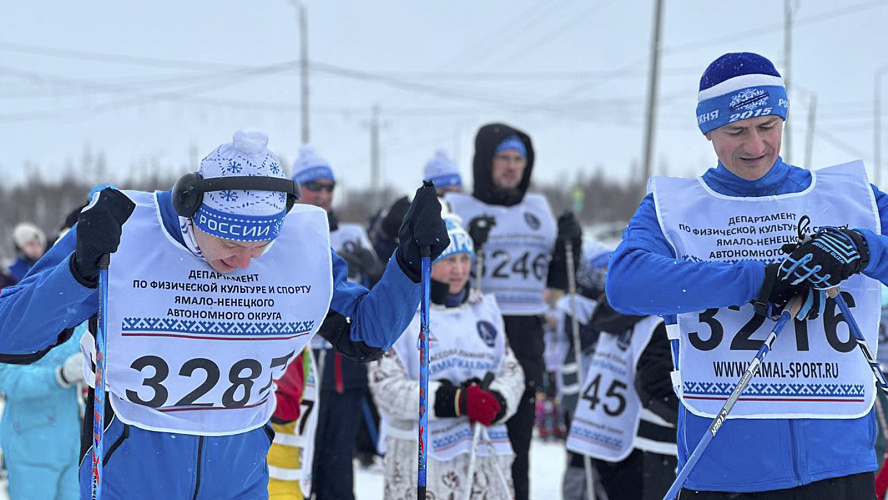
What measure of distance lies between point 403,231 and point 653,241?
30.9 inches

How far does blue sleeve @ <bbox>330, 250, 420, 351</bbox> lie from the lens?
308 centimetres

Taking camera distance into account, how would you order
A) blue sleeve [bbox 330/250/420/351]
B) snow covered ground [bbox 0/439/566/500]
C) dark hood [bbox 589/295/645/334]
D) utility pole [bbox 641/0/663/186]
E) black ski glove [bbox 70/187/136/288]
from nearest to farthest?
1. black ski glove [bbox 70/187/136/288]
2. blue sleeve [bbox 330/250/420/351]
3. dark hood [bbox 589/295/645/334]
4. snow covered ground [bbox 0/439/566/500]
5. utility pole [bbox 641/0/663/186]

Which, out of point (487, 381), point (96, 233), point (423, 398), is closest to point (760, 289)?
point (423, 398)

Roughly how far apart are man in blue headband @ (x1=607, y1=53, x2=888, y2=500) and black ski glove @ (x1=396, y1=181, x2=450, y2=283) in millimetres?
558

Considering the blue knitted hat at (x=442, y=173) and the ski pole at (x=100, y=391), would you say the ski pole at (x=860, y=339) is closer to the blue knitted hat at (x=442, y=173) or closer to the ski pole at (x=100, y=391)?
the ski pole at (x=100, y=391)


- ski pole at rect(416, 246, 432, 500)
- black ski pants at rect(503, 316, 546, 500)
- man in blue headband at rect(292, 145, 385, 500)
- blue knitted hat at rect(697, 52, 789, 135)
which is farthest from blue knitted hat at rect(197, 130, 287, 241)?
black ski pants at rect(503, 316, 546, 500)

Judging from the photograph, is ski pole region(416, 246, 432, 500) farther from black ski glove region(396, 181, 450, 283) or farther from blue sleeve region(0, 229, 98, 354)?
blue sleeve region(0, 229, 98, 354)

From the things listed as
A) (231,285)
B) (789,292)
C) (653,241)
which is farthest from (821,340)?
(231,285)

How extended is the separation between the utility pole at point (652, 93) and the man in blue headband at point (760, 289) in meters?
13.2

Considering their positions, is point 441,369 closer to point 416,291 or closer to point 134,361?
point 416,291

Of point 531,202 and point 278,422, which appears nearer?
point 278,422

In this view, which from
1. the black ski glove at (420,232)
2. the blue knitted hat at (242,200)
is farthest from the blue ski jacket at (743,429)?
the blue knitted hat at (242,200)

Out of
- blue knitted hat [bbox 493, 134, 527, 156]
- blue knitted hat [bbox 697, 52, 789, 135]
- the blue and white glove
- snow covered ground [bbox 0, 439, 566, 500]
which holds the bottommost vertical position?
snow covered ground [bbox 0, 439, 566, 500]

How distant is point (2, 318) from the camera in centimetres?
268
